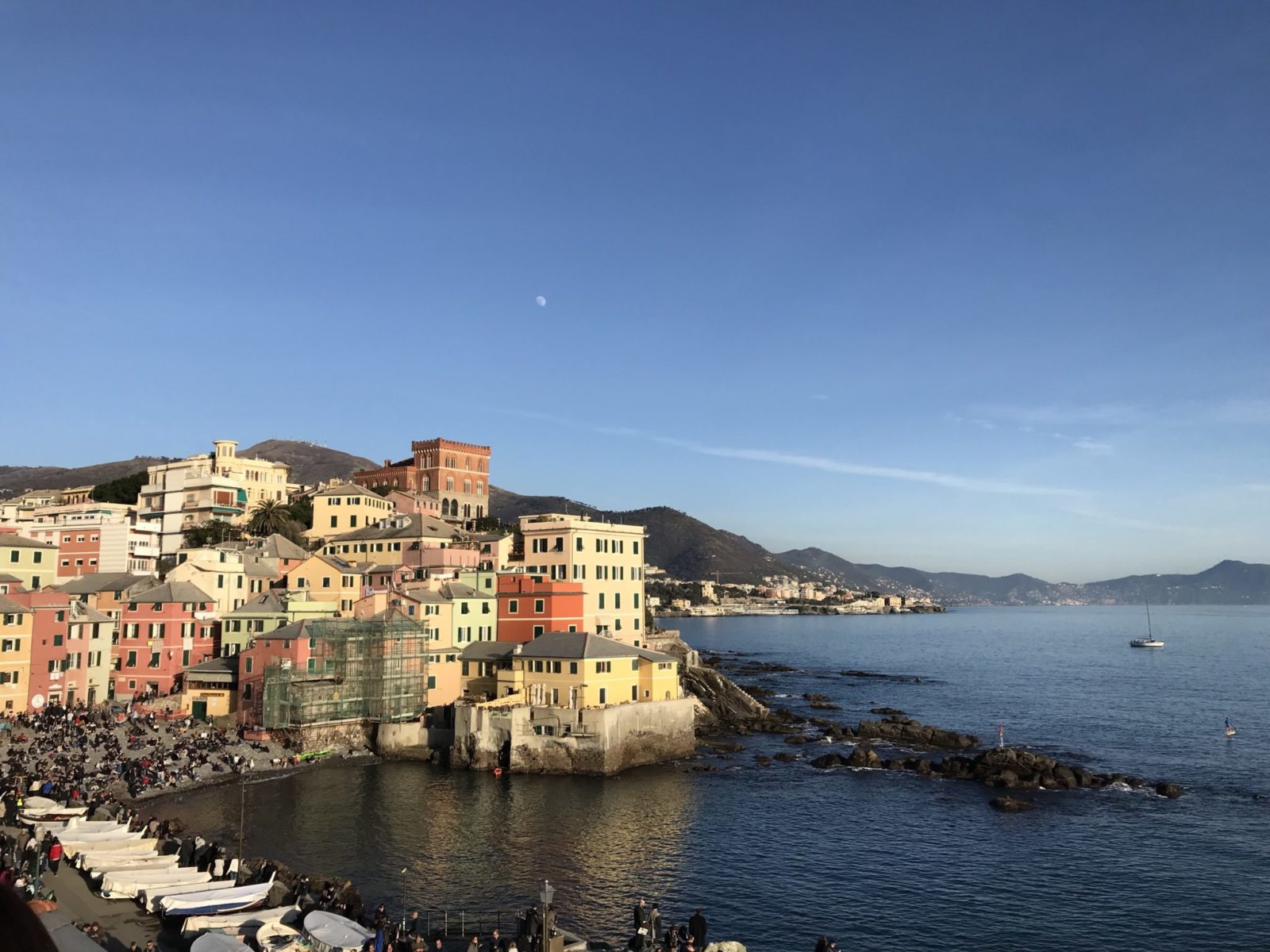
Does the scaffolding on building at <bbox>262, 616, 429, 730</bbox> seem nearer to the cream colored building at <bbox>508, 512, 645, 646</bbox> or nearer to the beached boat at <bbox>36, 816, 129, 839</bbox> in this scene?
the cream colored building at <bbox>508, 512, 645, 646</bbox>

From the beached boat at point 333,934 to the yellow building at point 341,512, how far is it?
80.3 metres

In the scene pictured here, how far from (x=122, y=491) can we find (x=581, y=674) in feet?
326

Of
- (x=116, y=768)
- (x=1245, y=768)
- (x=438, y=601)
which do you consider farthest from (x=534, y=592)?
(x=1245, y=768)

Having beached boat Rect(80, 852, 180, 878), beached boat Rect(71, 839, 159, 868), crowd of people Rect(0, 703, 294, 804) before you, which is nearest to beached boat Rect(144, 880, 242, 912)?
beached boat Rect(80, 852, 180, 878)

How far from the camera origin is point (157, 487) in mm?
127500

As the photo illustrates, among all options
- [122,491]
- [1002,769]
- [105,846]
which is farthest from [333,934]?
[122,491]

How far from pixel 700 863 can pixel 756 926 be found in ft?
27.1

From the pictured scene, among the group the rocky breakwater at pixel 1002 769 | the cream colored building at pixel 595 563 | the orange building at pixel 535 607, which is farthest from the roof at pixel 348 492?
the rocky breakwater at pixel 1002 769

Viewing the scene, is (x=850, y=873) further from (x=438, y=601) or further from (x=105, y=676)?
(x=105, y=676)

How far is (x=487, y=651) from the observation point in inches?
3086

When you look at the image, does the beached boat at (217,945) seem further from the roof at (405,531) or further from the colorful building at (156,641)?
the roof at (405,531)

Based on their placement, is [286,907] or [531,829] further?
[531,829]

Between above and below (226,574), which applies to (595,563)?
above

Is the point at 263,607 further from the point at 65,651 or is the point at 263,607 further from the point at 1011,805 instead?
the point at 1011,805
